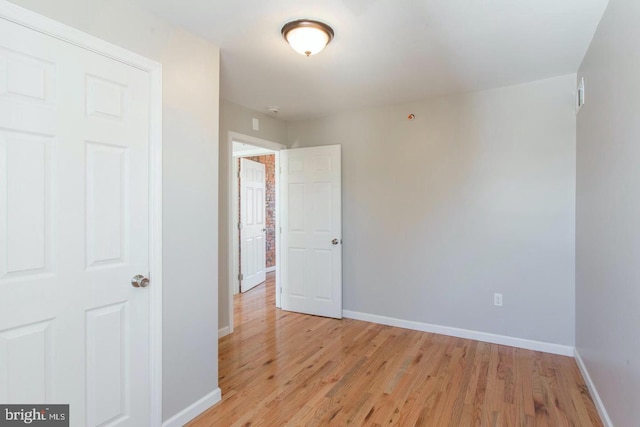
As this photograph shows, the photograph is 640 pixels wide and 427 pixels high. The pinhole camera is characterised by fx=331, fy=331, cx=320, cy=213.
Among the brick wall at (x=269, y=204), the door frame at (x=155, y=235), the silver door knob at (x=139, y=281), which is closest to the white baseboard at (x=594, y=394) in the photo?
the door frame at (x=155, y=235)

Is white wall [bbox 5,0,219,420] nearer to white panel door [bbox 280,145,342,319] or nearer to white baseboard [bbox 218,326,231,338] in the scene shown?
white baseboard [bbox 218,326,231,338]

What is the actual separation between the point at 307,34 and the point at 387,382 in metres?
2.52

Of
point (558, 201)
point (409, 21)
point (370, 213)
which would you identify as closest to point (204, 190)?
point (409, 21)

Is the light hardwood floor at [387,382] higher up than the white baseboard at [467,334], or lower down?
lower down

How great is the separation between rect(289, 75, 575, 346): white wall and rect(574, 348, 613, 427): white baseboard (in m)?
0.31

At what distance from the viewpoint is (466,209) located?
3.35 metres

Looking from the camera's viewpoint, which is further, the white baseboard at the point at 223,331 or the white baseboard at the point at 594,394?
the white baseboard at the point at 223,331

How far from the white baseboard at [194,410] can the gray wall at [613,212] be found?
7.56 feet

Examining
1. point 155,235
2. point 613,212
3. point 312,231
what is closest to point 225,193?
point 312,231

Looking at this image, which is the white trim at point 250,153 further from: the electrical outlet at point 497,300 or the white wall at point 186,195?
the electrical outlet at point 497,300

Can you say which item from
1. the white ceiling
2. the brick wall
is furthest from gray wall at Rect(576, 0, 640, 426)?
the brick wall

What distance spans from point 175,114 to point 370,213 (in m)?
2.46

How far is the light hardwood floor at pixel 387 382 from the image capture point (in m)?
2.10

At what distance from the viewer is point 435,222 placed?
3514 mm
